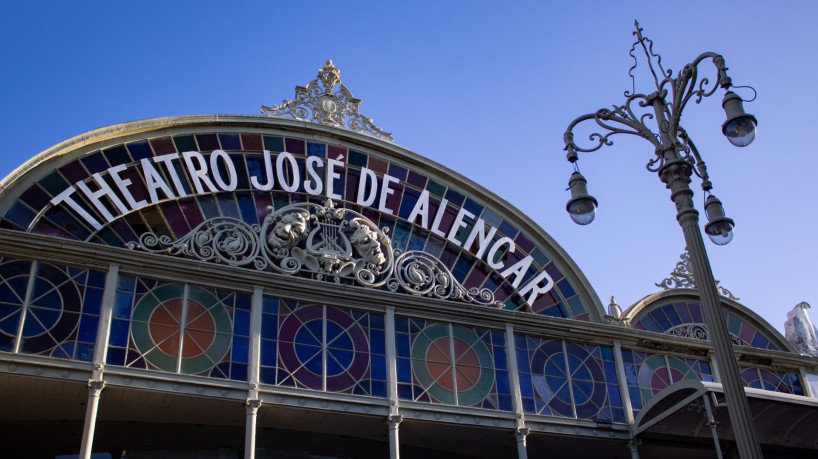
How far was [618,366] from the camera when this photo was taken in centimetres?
2938

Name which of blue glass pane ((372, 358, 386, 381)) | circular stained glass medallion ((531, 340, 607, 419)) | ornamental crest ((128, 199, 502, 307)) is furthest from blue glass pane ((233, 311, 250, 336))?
circular stained glass medallion ((531, 340, 607, 419))

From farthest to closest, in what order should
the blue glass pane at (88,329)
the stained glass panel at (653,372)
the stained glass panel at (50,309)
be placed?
1. the stained glass panel at (653,372)
2. the blue glass pane at (88,329)
3. the stained glass panel at (50,309)

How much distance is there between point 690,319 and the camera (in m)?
32.9

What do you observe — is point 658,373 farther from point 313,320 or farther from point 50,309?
point 50,309

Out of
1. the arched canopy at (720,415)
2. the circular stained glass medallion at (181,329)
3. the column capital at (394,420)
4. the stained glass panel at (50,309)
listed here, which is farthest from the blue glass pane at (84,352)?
the arched canopy at (720,415)

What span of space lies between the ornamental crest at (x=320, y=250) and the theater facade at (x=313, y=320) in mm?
66

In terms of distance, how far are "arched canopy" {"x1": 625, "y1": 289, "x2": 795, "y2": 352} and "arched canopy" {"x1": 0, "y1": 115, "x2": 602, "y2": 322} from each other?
239 cm

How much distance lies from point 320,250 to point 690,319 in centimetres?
1359

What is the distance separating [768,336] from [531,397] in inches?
449

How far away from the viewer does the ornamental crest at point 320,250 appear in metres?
26.3

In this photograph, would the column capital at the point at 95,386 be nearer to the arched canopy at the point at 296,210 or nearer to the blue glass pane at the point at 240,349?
the blue glass pane at the point at 240,349

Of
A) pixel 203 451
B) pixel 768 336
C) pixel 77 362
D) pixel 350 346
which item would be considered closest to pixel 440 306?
pixel 350 346

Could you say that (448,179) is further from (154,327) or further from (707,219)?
(707,219)

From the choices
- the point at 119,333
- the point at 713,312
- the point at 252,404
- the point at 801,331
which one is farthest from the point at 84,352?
the point at 801,331
